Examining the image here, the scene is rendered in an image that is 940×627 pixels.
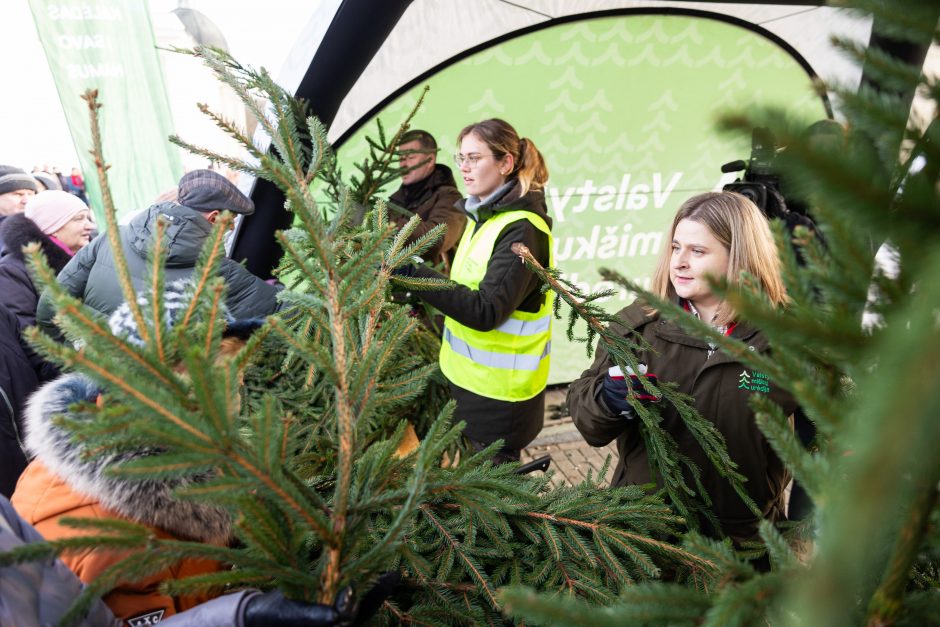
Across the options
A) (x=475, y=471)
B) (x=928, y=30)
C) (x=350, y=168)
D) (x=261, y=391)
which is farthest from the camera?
(x=350, y=168)

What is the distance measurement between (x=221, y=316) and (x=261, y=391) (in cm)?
182

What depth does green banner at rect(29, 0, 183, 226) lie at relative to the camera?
3.68 m

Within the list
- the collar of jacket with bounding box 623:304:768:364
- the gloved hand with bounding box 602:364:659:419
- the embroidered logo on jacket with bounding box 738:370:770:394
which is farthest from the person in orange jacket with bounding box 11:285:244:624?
the embroidered logo on jacket with bounding box 738:370:770:394

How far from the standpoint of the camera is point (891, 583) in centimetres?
56

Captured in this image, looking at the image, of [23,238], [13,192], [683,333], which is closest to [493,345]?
[683,333]

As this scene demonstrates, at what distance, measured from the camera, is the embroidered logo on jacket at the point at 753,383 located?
1.77 metres

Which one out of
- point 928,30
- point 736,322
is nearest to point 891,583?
point 928,30

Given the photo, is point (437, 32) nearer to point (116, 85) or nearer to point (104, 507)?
point (116, 85)

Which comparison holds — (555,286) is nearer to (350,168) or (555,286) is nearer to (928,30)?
(928,30)

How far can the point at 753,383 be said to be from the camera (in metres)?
1.79

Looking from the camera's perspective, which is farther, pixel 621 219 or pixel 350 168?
pixel 621 219

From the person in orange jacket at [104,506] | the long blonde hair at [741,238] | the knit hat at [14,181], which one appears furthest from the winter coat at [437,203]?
the knit hat at [14,181]

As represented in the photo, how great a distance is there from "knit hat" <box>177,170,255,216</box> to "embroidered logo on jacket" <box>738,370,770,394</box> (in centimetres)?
231

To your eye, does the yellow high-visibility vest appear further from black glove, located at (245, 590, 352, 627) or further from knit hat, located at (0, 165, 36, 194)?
knit hat, located at (0, 165, 36, 194)
